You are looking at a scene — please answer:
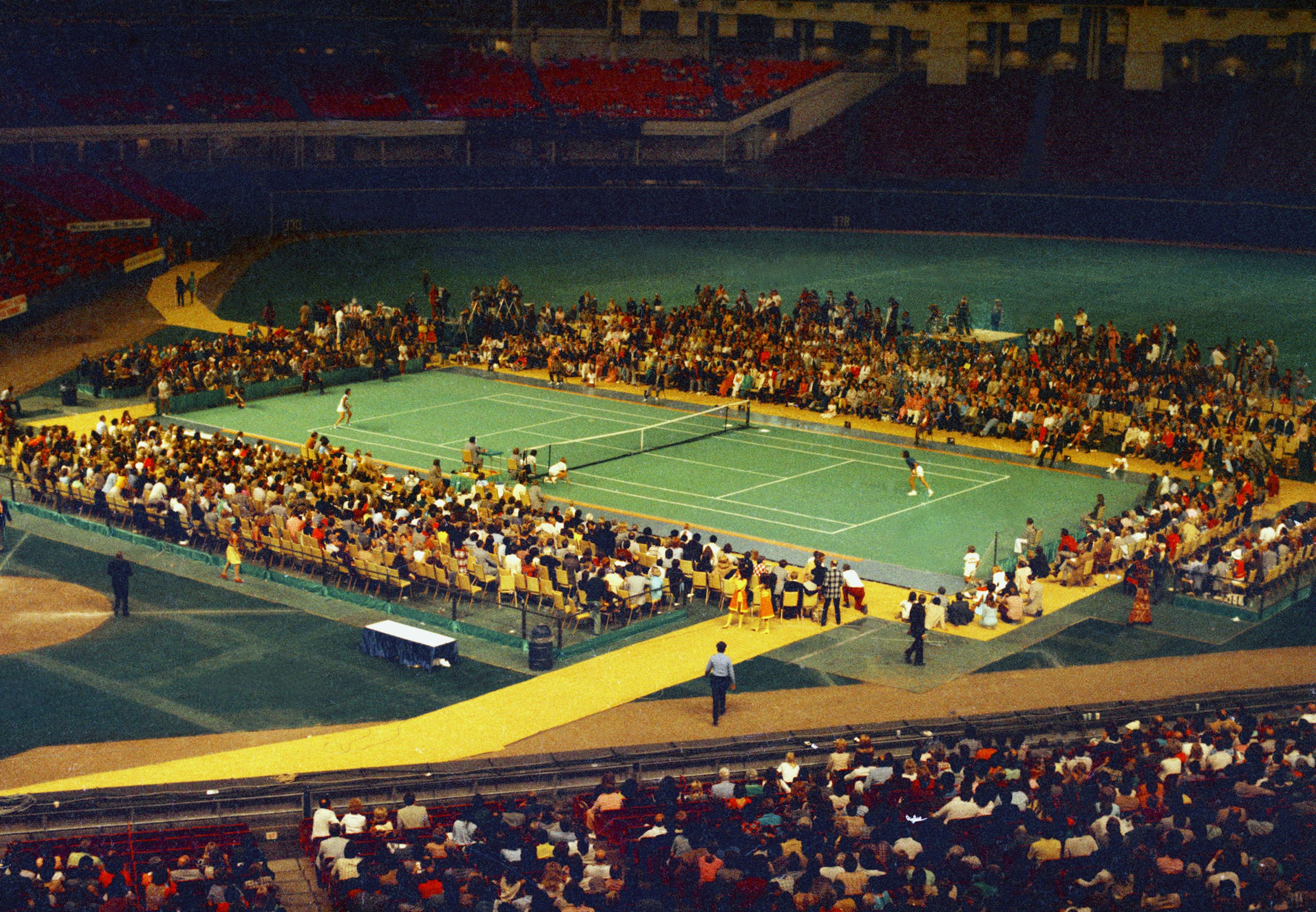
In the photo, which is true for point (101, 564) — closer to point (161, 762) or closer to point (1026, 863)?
point (161, 762)

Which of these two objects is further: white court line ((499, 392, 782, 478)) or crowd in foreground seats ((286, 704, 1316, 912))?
white court line ((499, 392, 782, 478))

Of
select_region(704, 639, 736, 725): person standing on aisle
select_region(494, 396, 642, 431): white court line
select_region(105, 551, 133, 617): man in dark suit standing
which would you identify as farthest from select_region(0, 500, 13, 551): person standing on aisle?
select_region(704, 639, 736, 725): person standing on aisle

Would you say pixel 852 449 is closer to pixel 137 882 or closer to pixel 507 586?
pixel 507 586

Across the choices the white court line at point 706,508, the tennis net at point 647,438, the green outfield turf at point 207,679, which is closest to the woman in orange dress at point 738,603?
the green outfield turf at point 207,679

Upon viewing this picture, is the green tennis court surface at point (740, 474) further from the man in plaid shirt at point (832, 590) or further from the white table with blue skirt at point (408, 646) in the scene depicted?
the white table with blue skirt at point (408, 646)

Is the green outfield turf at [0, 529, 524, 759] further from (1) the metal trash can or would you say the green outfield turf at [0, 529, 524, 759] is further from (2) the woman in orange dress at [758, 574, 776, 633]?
(2) the woman in orange dress at [758, 574, 776, 633]

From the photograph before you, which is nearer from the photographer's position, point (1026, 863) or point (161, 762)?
point (1026, 863)

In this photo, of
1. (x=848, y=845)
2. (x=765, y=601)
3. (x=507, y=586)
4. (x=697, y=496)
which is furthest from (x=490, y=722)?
(x=697, y=496)

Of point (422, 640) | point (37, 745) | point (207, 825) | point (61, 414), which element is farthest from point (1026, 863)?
point (61, 414)
